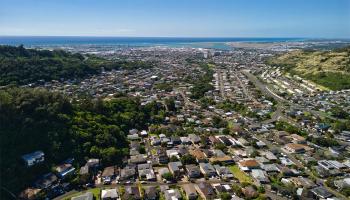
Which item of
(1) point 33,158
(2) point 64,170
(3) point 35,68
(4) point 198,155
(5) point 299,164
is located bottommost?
(5) point 299,164

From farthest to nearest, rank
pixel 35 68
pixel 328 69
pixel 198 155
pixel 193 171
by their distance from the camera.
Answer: pixel 328 69
pixel 35 68
pixel 198 155
pixel 193 171

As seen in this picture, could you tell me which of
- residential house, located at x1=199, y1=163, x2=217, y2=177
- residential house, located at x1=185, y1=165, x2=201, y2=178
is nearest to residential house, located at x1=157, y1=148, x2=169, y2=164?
residential house, located at x1=185, y1=165, x2=201, y2=178

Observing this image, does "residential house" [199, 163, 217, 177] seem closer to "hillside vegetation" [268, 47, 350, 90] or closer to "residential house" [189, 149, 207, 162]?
"residential house" [189, 149, 207, 162]

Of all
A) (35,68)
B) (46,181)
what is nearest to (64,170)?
(46,181)

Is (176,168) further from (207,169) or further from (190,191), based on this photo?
(190,191)

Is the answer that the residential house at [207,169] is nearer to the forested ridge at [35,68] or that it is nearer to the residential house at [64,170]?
the residential house at [64,170]

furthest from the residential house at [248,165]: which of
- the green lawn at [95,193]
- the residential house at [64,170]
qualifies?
the residential house at [64,170]

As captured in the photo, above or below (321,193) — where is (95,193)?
below

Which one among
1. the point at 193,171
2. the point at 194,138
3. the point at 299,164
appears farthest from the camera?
the point at 194,138
